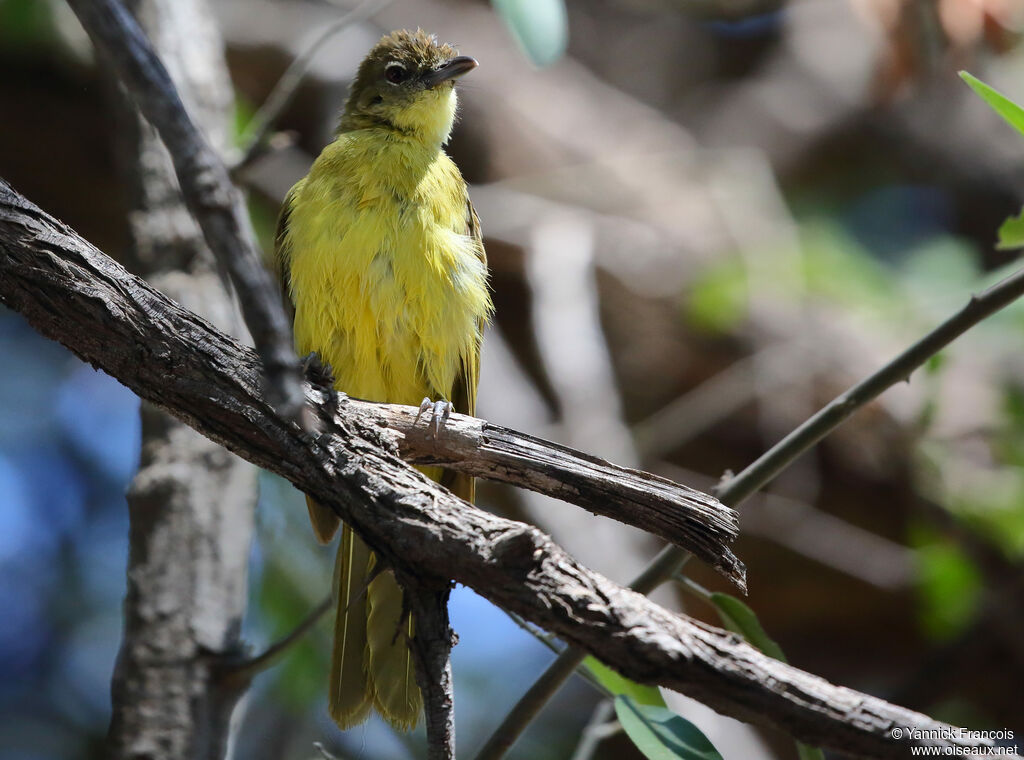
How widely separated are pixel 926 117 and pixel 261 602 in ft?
21.1

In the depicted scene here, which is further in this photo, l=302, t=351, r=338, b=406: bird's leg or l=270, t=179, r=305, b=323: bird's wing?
l=270, t=179, r=305, b=323: bird's wing

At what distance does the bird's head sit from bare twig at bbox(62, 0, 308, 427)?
10.0 feet

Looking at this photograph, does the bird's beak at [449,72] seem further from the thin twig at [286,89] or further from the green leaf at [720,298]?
the green leaf at [720,298]

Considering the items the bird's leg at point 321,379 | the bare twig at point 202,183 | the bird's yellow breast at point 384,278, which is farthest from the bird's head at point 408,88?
the bare twig at point 202,183

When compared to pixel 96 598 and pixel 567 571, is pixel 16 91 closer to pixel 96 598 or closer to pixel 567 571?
pixel 96 598

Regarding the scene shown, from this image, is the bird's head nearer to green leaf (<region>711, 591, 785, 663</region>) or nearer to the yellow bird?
the yellow bird

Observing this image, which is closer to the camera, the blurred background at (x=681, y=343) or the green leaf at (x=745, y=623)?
the green leaf at (x=745, y=623)

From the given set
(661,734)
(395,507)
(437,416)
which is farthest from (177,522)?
(661,734)

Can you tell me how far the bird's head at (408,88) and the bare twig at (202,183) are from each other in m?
3.06

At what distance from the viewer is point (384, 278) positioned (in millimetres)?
3727

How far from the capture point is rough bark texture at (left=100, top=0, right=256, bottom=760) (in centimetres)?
333

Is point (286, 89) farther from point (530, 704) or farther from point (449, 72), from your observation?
point (530, 704)

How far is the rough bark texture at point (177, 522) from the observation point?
131 inches

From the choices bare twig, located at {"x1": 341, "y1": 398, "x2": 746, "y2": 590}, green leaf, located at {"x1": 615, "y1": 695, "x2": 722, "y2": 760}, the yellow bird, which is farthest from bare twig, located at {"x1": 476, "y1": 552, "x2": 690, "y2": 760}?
the yellow bird
